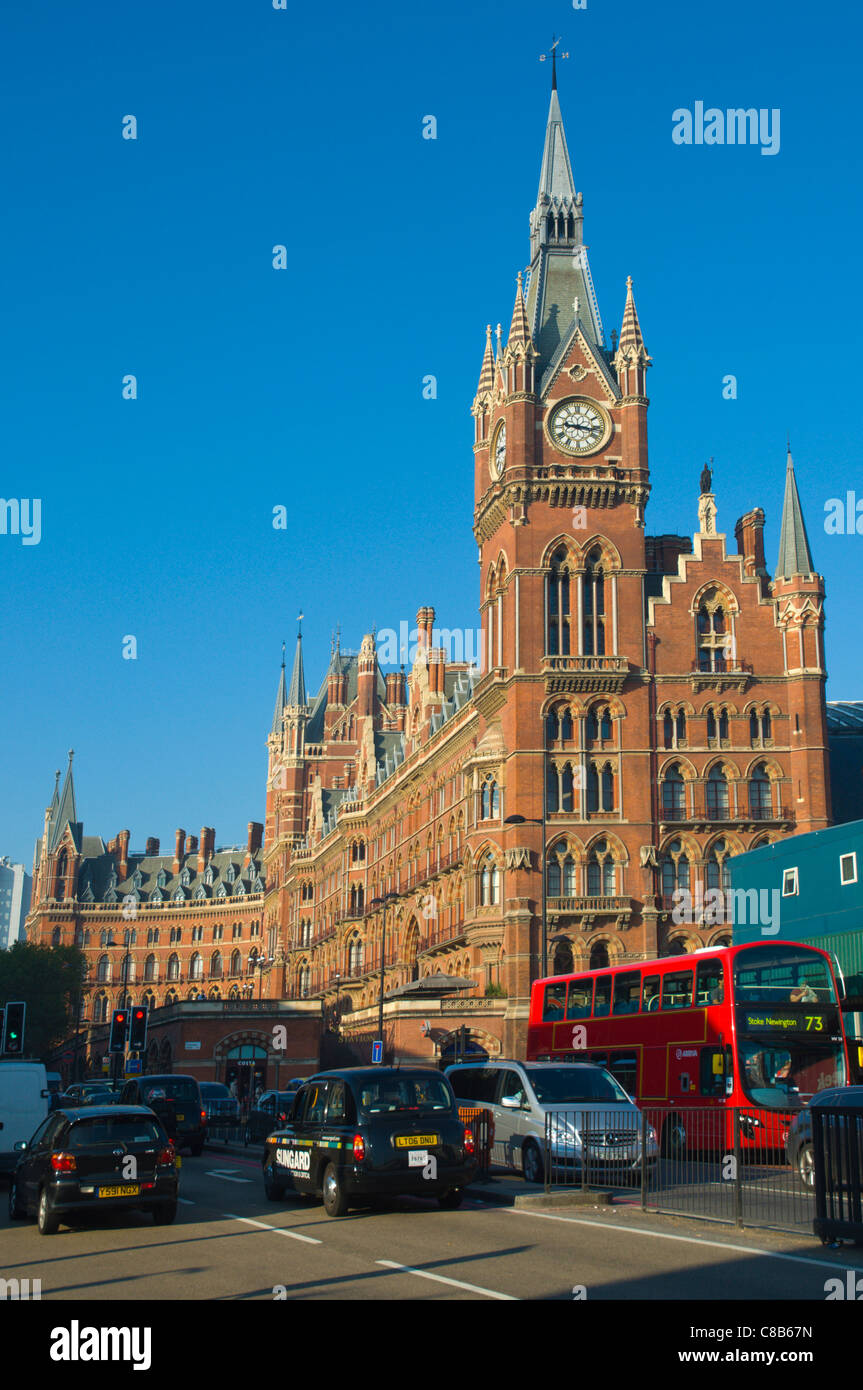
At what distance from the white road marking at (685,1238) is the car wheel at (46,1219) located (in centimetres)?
599

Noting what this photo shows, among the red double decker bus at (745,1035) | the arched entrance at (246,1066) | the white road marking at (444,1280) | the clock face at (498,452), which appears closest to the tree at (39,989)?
the arched entrance at (246,1066)

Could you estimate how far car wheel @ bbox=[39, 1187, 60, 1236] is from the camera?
17734 millimetres

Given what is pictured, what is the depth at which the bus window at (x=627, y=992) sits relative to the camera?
31.4 meters

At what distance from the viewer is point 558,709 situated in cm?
6281

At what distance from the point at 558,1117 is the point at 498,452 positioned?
48.6m

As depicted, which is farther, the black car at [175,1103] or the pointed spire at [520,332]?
the pointed spire at [520,332]

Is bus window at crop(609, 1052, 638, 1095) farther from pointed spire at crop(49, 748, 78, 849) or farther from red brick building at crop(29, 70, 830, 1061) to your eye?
pointed spire at crop(49, 748, 78, 849)

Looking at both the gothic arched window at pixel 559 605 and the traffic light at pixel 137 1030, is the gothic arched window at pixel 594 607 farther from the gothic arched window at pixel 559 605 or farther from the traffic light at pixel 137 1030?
the traffic light at pixel 137 1030


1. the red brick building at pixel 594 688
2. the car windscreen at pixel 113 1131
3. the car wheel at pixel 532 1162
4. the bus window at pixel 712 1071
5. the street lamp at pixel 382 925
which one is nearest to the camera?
the car windscreen at pixel 113 1131

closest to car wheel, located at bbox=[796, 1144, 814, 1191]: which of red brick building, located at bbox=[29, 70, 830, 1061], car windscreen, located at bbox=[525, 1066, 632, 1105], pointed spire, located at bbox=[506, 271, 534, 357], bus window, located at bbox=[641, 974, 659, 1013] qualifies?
car windscreen, located at bbox=[525, 1066, 632, 1105]
